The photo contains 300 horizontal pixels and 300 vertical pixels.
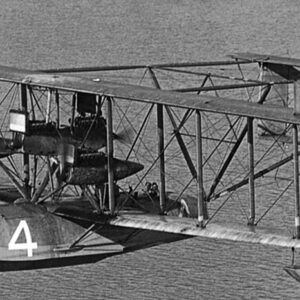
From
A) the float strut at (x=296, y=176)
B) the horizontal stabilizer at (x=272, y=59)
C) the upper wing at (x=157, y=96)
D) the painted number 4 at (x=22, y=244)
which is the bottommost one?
the painted number 4 at (x=22, y=244)

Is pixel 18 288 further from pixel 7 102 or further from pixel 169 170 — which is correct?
pixel 7 102

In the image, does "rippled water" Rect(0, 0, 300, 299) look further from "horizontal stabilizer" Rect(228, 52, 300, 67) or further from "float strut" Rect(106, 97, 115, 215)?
"horizontal stabilizer" Rect(228, 52, 300, 67)

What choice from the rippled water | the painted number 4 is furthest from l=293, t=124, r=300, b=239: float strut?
the rippled water

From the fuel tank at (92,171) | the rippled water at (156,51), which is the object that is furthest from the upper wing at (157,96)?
the rippled water at (156,51)

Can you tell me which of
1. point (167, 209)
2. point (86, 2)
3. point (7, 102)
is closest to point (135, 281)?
point (167, 209)

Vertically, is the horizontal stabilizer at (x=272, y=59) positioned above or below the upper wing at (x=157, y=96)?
above

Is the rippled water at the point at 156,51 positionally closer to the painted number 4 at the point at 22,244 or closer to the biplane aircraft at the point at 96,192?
the biplane aircraft at the point at 96,192

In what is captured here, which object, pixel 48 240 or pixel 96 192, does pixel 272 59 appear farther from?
pixel 48 240
